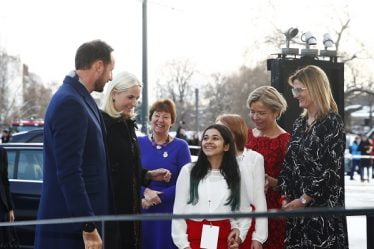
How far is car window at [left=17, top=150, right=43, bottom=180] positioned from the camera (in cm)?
880

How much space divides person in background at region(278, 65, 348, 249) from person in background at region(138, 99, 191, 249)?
1.00 metres

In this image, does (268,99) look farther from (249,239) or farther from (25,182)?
(25,182)

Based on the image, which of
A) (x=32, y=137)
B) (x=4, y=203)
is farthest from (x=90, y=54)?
(x=32, y=137)

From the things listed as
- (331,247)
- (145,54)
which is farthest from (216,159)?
(145,54)

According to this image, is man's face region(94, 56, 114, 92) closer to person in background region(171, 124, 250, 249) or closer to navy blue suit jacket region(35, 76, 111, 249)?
navy blue suit jacket region(35, 76, 111, 249)

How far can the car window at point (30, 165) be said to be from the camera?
347 inches

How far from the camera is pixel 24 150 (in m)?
9.09

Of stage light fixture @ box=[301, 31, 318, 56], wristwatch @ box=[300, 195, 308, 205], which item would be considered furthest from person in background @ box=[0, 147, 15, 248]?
stage light fixture @ box=[301, 31, 318, 56]

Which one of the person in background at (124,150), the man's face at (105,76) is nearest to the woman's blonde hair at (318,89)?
the person in background at (124,150)

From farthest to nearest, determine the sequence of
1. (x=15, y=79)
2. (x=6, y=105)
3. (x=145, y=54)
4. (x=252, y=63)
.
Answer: (x=15, y=79) → (x=6, y=105) → (x=252, y=63) → (x=145, y=54)

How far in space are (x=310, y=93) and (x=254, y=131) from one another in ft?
2.59

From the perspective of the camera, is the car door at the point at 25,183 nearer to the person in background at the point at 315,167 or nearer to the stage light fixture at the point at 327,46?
the stage light fixture at the point at 327,46

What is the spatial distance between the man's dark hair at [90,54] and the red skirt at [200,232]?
119cm

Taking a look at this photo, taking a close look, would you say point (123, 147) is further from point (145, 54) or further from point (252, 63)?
point (252, 63)
